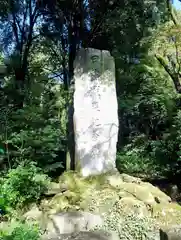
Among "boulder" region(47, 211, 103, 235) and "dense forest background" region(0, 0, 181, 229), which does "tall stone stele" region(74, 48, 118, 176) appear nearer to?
"dense forest background" region(0, 0, 181, 229)

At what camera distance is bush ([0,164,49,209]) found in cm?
542

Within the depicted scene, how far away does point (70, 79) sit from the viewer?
7641 mm

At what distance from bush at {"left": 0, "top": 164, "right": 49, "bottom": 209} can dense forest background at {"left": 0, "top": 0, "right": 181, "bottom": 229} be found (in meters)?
0.02

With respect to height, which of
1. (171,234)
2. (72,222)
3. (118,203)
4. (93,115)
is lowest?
(72,222)

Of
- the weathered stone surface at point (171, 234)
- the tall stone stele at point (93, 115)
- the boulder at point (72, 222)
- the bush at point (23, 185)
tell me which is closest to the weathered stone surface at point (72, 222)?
the boulder at point (72, 222)

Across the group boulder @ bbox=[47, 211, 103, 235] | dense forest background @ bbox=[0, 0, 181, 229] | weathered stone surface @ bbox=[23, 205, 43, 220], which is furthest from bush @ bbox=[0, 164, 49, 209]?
boulder @ bbox=[47, 211, 103, 235]

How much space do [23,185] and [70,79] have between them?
298 centimetres

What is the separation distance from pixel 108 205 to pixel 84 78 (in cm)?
239

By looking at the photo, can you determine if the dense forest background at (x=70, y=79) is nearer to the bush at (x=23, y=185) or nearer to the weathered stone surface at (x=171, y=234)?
the bush at (x=23, y=185)

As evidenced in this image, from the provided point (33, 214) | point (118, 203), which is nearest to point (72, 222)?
point (33, 214)

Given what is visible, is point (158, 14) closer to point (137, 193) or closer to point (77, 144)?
point (77, 144)

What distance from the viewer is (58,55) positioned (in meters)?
9.53

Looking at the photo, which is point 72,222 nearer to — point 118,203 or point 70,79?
point 118,203

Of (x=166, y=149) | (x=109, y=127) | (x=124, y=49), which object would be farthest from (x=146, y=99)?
(x=109, y=127)
